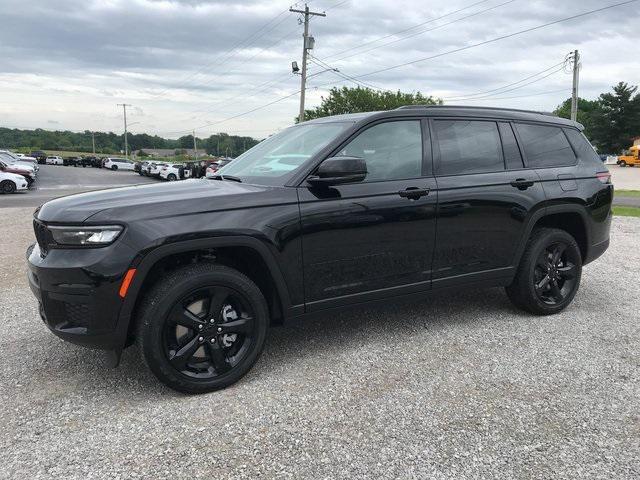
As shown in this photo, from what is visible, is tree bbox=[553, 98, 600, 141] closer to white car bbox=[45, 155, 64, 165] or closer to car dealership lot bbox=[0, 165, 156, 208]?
car dealership lot bbox=[0, 165, 156, 208]

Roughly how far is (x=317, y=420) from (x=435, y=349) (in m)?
1.34

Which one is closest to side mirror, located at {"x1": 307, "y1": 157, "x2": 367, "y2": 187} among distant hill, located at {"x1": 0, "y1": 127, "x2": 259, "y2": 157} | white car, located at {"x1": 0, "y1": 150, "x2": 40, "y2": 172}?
white car, located at {"x1": 0, "y1": 150, "x2": 40, "y2": 172}

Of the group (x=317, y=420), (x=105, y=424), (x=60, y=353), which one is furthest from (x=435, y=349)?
(x=60, y=353)

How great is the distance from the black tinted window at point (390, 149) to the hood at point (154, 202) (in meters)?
0.66

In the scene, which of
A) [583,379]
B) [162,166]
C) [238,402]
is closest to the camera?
[238,402]

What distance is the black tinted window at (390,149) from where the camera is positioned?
12.0ft

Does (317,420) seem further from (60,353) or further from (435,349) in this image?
(60,353)

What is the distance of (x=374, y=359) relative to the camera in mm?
3664

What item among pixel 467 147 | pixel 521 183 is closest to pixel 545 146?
pixel 521 183

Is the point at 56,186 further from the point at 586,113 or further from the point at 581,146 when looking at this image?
the point at 586,113

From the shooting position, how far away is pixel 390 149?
3773 millimetres

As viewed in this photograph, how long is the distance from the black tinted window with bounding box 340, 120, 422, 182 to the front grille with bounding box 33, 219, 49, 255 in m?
1.94

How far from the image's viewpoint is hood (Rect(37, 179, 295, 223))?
2.89 meters

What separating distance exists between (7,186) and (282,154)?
20663 millimetres
